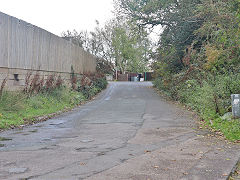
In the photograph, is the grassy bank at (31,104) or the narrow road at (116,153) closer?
the narrow road at (116,153)

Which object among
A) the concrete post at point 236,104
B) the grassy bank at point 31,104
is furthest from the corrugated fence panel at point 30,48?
the concrete post at point 236,104

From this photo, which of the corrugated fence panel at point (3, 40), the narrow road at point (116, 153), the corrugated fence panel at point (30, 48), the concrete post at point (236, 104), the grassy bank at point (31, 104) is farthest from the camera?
the corrugated fence panel at point (30, 48)

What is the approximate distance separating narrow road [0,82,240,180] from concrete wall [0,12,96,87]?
386cm

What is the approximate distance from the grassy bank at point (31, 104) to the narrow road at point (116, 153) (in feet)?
2.84

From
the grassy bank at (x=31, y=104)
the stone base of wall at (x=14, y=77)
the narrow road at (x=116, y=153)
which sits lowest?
the narrow road at (x=116, y=153)

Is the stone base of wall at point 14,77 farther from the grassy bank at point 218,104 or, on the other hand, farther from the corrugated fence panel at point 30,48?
the grassy bank at point 218,104

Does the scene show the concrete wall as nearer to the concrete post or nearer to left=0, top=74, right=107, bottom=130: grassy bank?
left=0, top=74, right=107, bottom=130: grassy bank

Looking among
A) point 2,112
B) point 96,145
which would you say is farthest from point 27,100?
point 96,145

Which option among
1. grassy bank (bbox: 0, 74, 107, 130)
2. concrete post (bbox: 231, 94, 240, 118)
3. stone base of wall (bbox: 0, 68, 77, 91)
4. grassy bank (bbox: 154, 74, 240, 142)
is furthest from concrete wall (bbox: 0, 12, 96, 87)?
concrete post (bbox: 231, 94, 240, 118)

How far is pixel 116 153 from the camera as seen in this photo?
656cm

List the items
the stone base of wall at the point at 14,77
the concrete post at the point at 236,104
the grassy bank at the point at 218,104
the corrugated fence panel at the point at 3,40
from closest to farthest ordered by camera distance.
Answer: the grassy bank at the point at 218,104 < the concrete post at the point at 236,104 < the corrugated fence panel at the point at 3,40 < the stone base of wall at the point at 14,77

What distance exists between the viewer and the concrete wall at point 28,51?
12.7m

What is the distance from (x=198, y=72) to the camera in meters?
17.5

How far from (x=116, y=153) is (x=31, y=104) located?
26.2 ft
